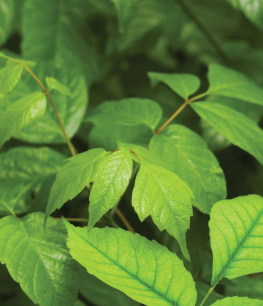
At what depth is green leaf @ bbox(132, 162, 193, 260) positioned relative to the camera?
0.65 metres

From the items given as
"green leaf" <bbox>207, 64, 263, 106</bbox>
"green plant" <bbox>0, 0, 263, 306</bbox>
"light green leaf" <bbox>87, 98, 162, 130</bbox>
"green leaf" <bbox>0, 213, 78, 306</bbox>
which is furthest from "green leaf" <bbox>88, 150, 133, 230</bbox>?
"green leaf" <bbox>207, 64, 263, 106</bbox>

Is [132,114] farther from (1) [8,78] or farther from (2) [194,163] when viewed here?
(1) [8,78]

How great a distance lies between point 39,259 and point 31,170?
0.30 metres

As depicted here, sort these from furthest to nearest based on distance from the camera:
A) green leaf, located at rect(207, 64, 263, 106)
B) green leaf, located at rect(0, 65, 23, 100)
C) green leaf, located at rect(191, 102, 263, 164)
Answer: green leaf, located at rect(207, 64, 263, 106) < green leaf, located at rect(191, 102, 263, 164) < green leaf, located at rect(0, 65, 23, 100)

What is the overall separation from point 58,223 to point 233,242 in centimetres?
A: 32

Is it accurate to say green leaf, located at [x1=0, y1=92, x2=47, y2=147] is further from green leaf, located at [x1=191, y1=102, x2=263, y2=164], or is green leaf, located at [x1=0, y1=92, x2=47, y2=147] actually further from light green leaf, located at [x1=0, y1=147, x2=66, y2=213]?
green leaf, located at [x1=191, y1=102, x2=263, y2=164]

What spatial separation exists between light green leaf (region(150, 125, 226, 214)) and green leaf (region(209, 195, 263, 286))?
0.11 meters

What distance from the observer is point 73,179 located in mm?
670

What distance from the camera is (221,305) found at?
63cm

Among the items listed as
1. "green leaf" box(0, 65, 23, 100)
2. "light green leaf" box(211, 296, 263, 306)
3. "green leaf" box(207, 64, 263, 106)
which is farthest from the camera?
"green leaf" box(207, 64, 263, 106)

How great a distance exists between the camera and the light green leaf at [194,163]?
0.83m

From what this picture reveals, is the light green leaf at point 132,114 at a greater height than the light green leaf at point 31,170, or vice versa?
the light green leaf at point 132,114

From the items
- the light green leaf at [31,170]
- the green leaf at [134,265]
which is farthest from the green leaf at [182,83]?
the green leaf at [134,265]

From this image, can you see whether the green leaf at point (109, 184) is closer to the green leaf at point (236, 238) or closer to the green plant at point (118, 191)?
the green plant at point (118, 191)
